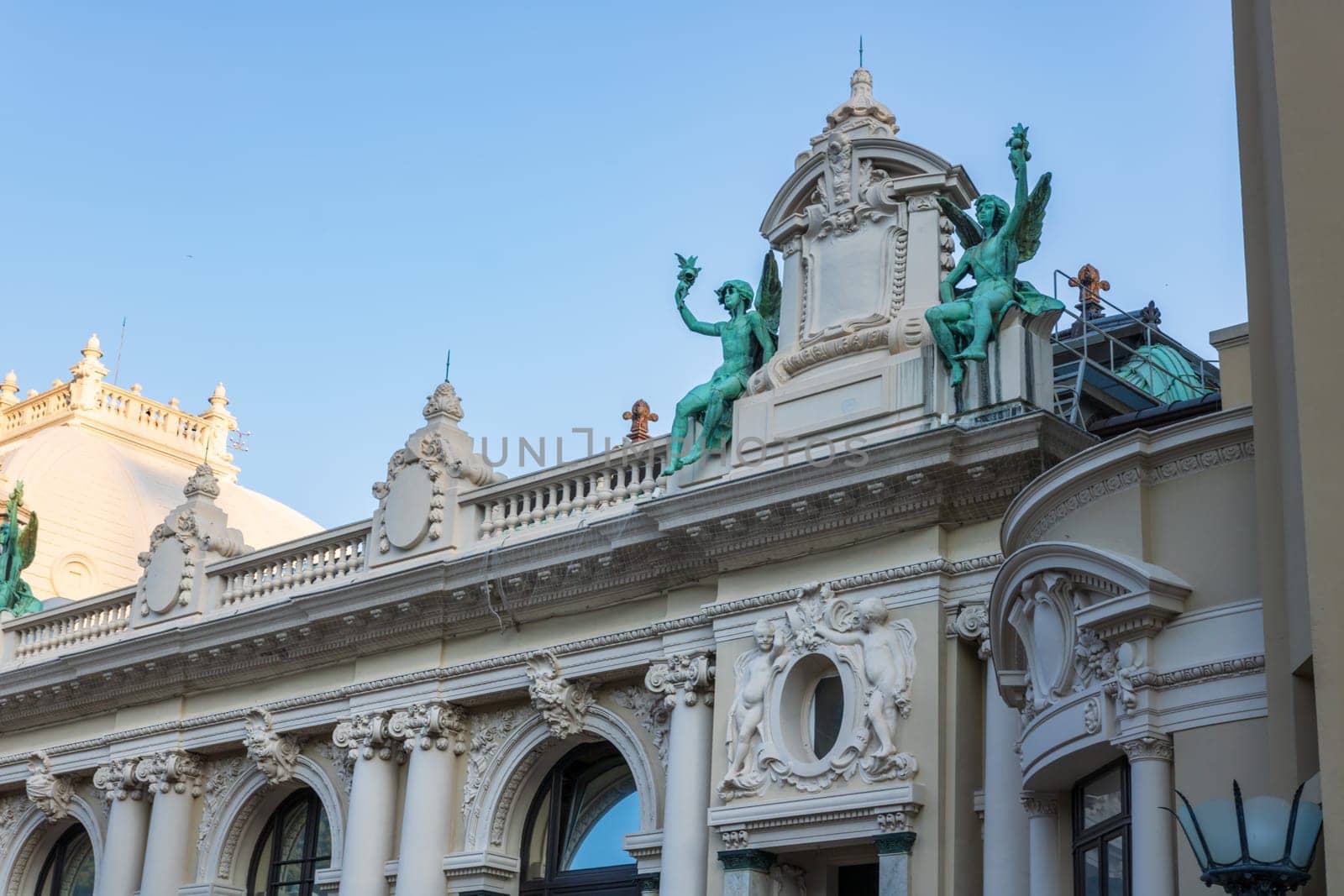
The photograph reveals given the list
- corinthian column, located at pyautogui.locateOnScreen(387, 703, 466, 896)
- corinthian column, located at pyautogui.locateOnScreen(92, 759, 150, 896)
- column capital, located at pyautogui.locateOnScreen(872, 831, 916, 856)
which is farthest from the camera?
corinthian column, located at pyautogui.locateOnScreen(92, 759, 150, 896)

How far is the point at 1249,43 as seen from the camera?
14891mm

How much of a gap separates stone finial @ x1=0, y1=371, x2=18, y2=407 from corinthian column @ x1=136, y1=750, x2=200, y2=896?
56.4ft

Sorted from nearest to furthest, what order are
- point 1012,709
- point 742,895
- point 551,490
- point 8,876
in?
1. point 1012,709
2. point 742,895
3. point 551,490
4. point 8,876

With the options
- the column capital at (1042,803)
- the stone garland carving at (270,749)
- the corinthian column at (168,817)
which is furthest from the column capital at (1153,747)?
the corinthian column at (168,817)

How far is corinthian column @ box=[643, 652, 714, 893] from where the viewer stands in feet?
67.1

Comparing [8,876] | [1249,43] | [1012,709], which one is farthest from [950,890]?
[8,876]

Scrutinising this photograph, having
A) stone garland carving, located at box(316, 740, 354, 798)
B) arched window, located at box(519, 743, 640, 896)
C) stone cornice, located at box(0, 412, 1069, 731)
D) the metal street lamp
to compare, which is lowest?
the metal street lamp

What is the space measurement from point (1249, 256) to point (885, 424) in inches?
255

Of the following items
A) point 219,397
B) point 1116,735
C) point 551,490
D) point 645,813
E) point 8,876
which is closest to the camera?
point 1116,735

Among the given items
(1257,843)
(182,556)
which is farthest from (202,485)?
(1257,843)

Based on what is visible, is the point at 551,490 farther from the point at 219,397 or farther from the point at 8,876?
the point at 219,397

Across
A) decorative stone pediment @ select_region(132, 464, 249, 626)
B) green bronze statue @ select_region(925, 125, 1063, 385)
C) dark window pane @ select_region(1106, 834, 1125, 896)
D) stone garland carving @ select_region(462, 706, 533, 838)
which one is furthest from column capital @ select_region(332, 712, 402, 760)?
dark window pane @ select_region(1106, 834, 1125, 896)

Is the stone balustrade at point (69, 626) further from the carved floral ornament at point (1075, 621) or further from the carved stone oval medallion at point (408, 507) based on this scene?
the carved floral ornament at point (1075, 621)

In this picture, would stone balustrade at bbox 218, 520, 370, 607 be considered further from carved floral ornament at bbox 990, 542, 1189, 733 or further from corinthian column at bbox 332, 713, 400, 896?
carved floral ornament at bbox 990, 542, 1189, 733
